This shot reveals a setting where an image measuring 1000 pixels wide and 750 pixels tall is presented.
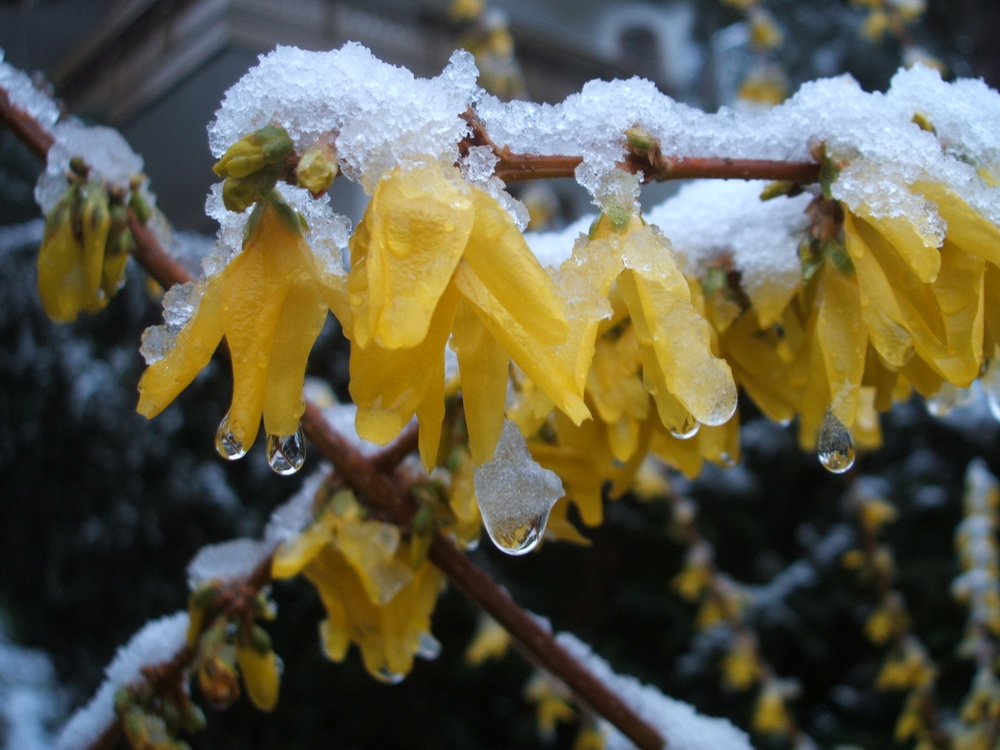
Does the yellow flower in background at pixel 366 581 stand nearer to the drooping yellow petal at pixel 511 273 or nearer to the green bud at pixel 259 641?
the green bud at pixel 259 641

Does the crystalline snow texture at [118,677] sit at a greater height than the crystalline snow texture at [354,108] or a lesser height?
lesser

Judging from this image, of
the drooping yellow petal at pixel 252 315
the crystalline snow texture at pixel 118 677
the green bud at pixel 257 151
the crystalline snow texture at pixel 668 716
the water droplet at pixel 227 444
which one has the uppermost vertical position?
the green bud at pixel 257 151

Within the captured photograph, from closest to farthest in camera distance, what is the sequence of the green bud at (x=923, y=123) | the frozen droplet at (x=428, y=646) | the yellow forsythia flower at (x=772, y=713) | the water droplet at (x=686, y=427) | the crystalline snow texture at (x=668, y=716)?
the water droplet at (x=686, y=427) < the green bud at (x=923, y=123) < the crystalline snow texture at (x=668, y=716) < the frozen droplet at (x=428, y=646) < the yellow forsythia flower at (x=772, y=713)

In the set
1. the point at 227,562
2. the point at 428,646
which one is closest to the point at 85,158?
the point at 227,562

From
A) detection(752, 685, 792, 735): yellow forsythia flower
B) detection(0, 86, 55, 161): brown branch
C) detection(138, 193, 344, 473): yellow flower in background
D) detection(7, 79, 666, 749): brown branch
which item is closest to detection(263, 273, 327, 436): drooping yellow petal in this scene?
detection(138, 193, 344, 473): yellow flower in background

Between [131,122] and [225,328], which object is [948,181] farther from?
[131,122]

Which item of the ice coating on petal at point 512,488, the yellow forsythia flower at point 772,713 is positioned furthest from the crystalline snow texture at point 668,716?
the yellow forsythia flower at point 772,713

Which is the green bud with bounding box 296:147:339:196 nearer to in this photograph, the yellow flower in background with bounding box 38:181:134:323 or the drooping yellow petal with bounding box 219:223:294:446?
the drooping yellow petal with bounding box 219:223:294:446

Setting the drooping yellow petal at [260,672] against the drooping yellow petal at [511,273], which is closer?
the drooping yellow petal at [511,273]
